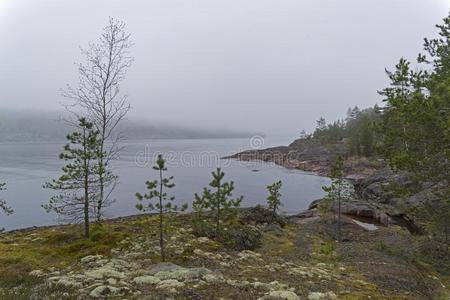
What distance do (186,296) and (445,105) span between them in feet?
33.4

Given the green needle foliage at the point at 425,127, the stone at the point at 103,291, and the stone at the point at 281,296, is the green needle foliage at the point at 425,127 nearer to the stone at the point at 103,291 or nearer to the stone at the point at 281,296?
the stone at the point at 281,296

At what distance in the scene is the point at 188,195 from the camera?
48.6m

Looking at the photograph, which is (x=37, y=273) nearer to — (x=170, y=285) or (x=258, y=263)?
(x=170, y=285)

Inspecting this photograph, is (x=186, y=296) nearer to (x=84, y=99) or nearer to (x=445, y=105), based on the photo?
(x=445, y=105)

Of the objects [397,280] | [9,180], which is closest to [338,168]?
[397,280]

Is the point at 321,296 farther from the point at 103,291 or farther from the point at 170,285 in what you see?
the point at 103,291

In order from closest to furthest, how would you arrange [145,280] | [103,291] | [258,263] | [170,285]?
[103,291] → [170,285] → [145,280] → [258,263]

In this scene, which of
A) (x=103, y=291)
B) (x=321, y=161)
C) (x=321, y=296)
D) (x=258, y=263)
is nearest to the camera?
(x=103, y=291)

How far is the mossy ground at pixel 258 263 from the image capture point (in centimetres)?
907

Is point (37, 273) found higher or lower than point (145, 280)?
lower

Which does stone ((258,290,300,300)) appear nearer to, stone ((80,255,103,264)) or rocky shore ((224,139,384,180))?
stone ((80,255,103,264))

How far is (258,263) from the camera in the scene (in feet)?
39.5

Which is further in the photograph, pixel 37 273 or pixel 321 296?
pixel 37 273

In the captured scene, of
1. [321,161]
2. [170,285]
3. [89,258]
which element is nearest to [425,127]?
[170,285]
